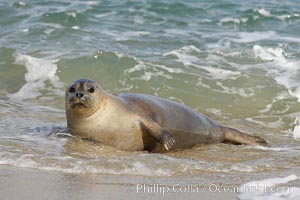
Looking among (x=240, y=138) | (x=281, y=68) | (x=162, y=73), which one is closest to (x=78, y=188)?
(x=240, y=138)

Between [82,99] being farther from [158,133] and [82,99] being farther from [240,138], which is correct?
[240,138]

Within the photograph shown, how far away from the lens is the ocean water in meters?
5.14

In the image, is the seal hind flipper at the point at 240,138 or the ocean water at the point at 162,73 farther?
the seal hind flipper at the point at 240,138

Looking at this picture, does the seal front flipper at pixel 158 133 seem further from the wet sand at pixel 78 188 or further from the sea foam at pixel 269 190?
the sea foam at pixel 269 190

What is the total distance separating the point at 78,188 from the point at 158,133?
154 cm

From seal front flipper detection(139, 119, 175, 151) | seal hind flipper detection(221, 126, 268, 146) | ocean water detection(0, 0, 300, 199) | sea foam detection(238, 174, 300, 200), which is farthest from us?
seal hind flipper detection(221, 126, 268, 146)

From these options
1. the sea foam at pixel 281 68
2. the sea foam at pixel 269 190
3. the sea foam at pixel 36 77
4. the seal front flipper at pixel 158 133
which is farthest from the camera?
the sea foam at pixel 281 68

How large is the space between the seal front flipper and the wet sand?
3.08ft

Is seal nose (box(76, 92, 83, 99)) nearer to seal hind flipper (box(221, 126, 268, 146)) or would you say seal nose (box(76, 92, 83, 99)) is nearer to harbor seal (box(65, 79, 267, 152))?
harbor seal (box(65, 79, 267, 152))

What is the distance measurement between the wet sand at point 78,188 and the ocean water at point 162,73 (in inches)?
7.1

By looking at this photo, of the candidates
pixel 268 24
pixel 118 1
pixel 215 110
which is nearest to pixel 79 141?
pixel 215 110

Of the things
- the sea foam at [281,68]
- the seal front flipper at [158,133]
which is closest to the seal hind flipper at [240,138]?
the seal front flipper at [158,133]

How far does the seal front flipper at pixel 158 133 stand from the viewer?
5.56m

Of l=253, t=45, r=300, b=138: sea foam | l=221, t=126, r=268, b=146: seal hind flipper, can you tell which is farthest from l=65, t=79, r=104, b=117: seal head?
l=253, t=45, r=300, b=138: sea foam
